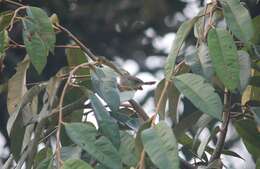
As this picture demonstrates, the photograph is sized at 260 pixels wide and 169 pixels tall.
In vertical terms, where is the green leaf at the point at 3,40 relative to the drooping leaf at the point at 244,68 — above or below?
above

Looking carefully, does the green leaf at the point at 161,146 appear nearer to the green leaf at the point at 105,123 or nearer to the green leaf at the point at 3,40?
Result: the green leaf at the point at 105,123

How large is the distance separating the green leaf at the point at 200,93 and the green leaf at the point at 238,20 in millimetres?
85

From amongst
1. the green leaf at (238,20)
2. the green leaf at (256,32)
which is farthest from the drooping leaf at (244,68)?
the green leaf at (256,32)

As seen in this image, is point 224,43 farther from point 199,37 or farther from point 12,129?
point 12,129

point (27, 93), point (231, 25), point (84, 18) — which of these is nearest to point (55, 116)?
point (27, 93)

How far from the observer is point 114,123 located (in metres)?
1.07

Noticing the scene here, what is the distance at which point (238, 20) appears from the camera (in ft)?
3.63

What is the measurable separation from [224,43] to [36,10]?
0.92ft

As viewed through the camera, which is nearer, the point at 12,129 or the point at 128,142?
the point at 128,142

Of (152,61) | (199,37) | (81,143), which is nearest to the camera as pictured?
(81,143)

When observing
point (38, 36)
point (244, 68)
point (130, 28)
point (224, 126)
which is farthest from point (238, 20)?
point (130, 28)

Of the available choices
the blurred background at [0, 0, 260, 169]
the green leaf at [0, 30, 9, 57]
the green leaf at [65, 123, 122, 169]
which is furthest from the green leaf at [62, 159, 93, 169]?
the blurred background at [0, 0, 260, 169]

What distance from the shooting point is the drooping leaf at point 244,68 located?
109 centimetres

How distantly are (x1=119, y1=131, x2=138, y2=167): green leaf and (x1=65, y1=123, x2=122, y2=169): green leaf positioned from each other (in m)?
0.05
